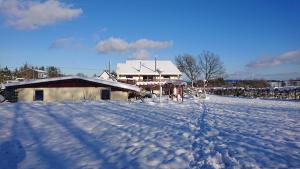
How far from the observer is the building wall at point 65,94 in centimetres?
3281

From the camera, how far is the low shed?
107 ft

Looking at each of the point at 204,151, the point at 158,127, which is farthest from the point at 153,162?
the point at 158,127

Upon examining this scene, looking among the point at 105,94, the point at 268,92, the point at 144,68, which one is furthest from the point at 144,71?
the point at 105,94

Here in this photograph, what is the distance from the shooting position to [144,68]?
229 feet

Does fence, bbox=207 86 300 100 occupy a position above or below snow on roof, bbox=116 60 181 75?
below

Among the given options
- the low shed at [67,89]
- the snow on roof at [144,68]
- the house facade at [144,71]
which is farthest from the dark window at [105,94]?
the snow on roof at [144,68]

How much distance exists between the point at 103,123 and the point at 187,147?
5.66 m

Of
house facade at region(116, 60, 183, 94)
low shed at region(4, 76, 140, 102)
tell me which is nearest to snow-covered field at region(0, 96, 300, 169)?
low shed at region(4, 76, 140, 102)

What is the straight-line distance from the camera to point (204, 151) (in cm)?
870

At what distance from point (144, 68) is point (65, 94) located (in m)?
37.2

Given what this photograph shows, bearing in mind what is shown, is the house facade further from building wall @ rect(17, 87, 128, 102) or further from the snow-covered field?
the snow-covered field

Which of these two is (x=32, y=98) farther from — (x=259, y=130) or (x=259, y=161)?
(x=259, y=161)

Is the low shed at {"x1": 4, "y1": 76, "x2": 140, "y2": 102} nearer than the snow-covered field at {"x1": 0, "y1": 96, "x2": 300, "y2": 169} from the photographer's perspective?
No

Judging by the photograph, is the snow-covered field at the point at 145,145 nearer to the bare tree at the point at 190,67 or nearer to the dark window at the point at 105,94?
the dark window at the point at 105,94
